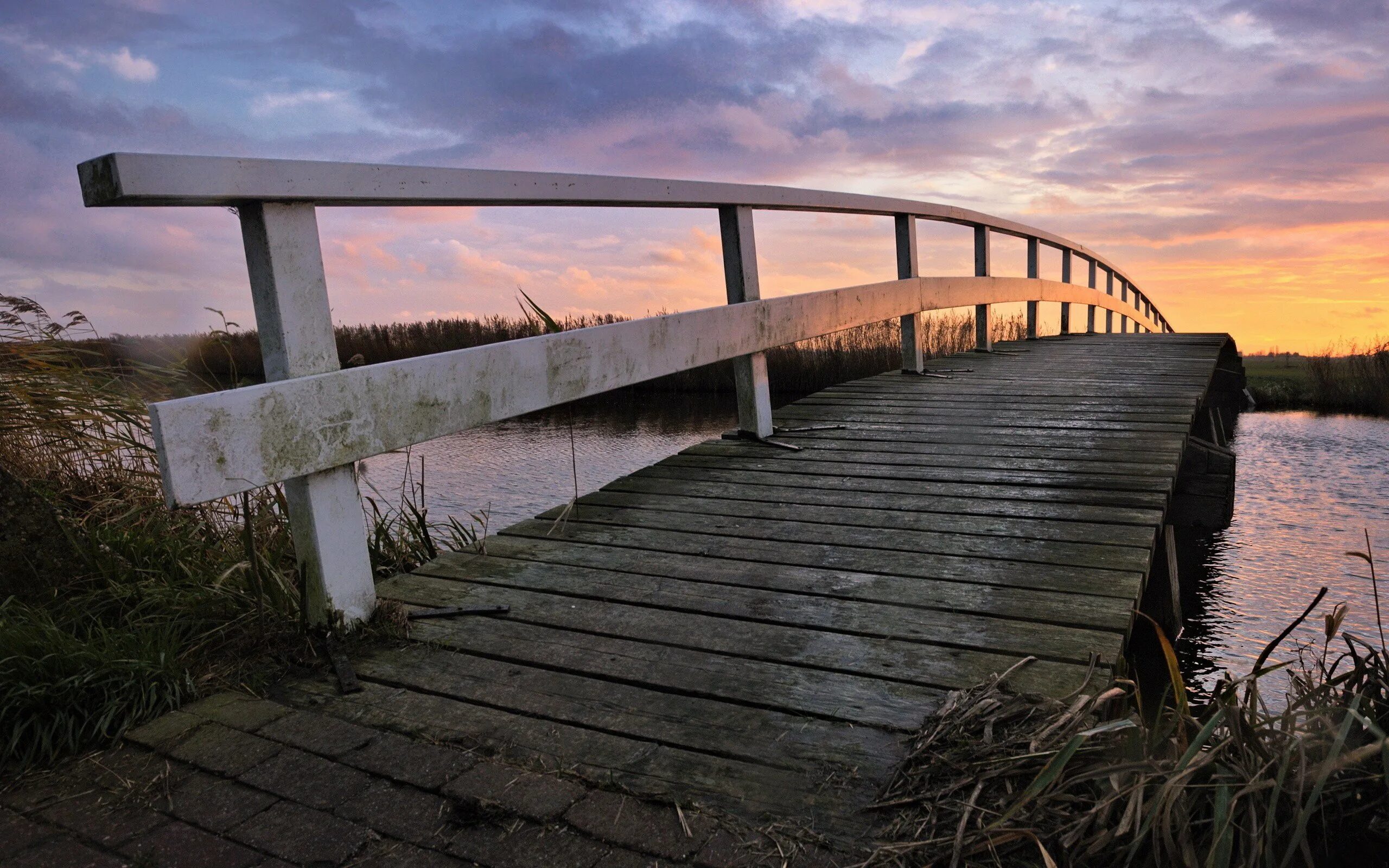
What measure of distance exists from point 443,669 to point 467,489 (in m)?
4.17

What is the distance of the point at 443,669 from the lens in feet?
7.02

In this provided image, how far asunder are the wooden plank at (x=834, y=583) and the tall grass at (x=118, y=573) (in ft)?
2.24

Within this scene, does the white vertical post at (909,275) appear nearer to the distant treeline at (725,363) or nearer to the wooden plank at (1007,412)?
the wooden plank at (1007,412)

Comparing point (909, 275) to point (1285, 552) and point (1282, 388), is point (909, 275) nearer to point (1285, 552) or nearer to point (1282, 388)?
point (1285, 552)

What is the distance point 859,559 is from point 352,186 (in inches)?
71.9

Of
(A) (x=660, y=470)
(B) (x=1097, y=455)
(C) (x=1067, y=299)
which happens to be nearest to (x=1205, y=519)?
(B) (x=1097, y=455)

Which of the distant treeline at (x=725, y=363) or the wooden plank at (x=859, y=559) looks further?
the distant treeline at (x=725, y=363)

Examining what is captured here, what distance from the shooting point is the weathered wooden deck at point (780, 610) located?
5.77ft

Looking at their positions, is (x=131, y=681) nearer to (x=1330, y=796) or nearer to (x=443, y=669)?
(x=443, y=669)

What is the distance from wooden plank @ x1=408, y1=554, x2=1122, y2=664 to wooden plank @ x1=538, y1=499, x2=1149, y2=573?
496 millimetres

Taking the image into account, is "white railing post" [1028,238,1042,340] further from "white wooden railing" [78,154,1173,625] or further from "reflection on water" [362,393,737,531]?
"white wooden railing" [78,154,1173,625]

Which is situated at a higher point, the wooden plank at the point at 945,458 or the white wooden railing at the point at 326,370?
the white wooden railing at the point at 326,370

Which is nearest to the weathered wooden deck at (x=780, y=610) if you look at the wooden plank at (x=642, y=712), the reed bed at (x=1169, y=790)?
the wooden plank at (x=642, y=712)

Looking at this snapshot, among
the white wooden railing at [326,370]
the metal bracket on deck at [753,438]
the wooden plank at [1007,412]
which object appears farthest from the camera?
the wooden plank at [1007,412]
